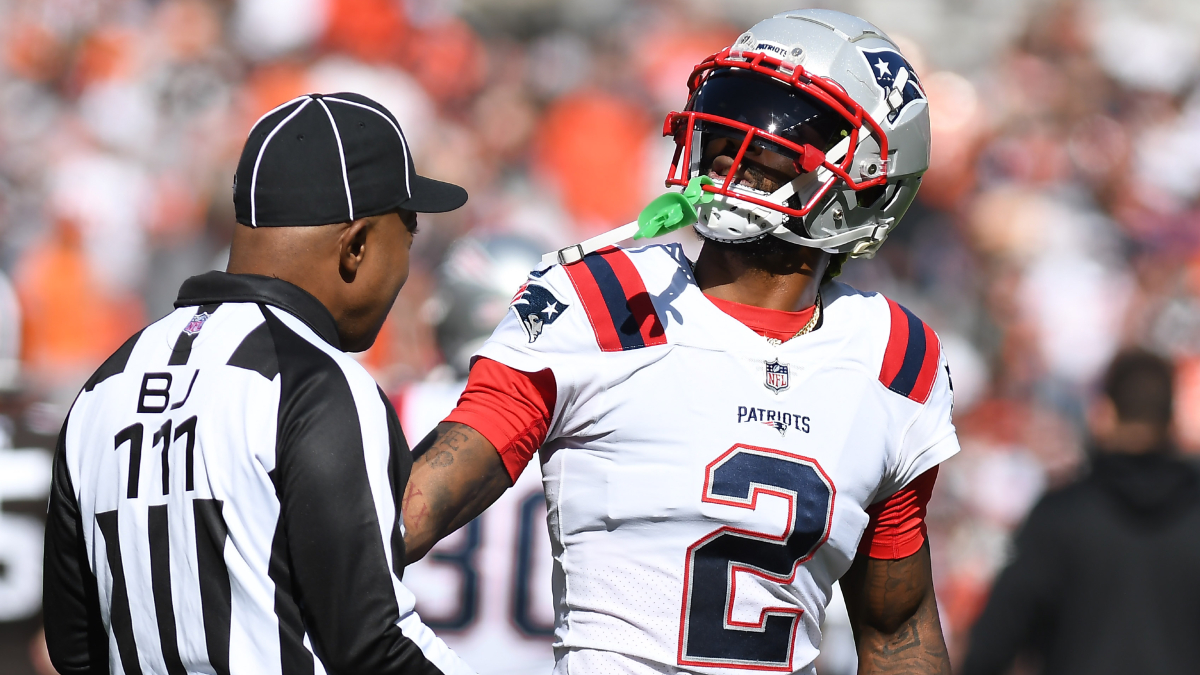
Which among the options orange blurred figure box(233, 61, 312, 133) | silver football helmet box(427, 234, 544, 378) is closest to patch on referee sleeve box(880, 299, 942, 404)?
silver football helmet box(427, 234, 544, 378)

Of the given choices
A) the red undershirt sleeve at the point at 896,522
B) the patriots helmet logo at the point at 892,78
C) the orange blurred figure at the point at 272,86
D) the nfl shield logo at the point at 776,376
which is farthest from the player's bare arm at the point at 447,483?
the orange blurred figure at the point at 272,86

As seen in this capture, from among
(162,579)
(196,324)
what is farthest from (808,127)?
(162,579)

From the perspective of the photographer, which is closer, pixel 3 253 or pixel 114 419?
pixel 114 419

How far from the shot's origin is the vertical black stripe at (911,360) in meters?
2.59

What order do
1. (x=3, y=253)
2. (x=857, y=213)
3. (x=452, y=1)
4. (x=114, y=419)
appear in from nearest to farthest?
(x=114, y=419), (x=857, y=213), (x=3, y=253), (x=452, y=1)

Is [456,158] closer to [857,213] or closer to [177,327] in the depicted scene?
[857,213]

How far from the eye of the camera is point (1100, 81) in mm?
10188

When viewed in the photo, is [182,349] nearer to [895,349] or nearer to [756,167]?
[756,167]

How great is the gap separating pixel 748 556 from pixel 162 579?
103 cm

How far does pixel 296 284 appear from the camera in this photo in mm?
2033

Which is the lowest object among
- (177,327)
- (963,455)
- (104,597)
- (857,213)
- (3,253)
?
(104,597)

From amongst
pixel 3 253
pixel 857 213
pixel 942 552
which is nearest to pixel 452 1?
pixel 3 253

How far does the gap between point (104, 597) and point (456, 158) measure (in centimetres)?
654

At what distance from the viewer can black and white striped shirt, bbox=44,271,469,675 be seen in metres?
1.85
